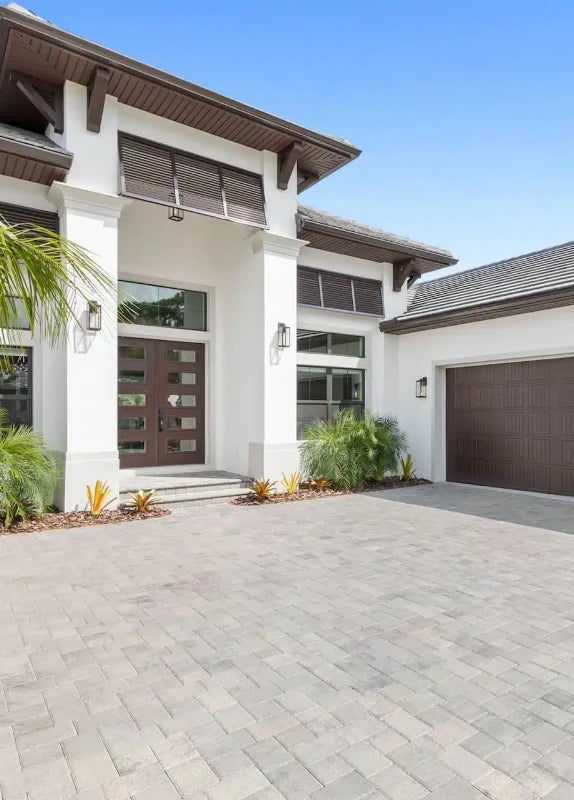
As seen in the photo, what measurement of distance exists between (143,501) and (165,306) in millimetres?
4242

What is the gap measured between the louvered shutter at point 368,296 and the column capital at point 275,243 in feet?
6.83

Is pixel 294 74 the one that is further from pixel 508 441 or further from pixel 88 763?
pixel 88 763

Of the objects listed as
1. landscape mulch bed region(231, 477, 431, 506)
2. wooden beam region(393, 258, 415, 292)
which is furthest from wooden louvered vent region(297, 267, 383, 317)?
landscape mulch bed region(231, 477, 431, 506)

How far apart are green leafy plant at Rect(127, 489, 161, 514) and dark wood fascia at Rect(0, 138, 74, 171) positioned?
4.85m

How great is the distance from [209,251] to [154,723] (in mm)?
8953

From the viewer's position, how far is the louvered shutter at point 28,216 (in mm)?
7023

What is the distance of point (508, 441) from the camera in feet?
31.0

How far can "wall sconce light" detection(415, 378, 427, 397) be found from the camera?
10.7m

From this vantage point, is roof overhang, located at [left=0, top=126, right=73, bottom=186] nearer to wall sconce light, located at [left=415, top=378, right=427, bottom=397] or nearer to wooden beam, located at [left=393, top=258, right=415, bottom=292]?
wooden beam, located at [left=393, top=258, right=415, bottom=292]

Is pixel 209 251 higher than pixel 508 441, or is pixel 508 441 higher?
pixel 209 251

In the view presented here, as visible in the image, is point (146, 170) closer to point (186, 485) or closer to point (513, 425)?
point (186, 485)

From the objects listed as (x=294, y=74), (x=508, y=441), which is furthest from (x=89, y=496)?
(x=294, y=74)

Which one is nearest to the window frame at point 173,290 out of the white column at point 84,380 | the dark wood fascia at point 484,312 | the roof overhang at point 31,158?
the white column at point 84,380

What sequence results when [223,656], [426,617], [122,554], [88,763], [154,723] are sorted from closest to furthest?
[88,763]
[154,723]
[223,656]
[426,617]
[122,554]
